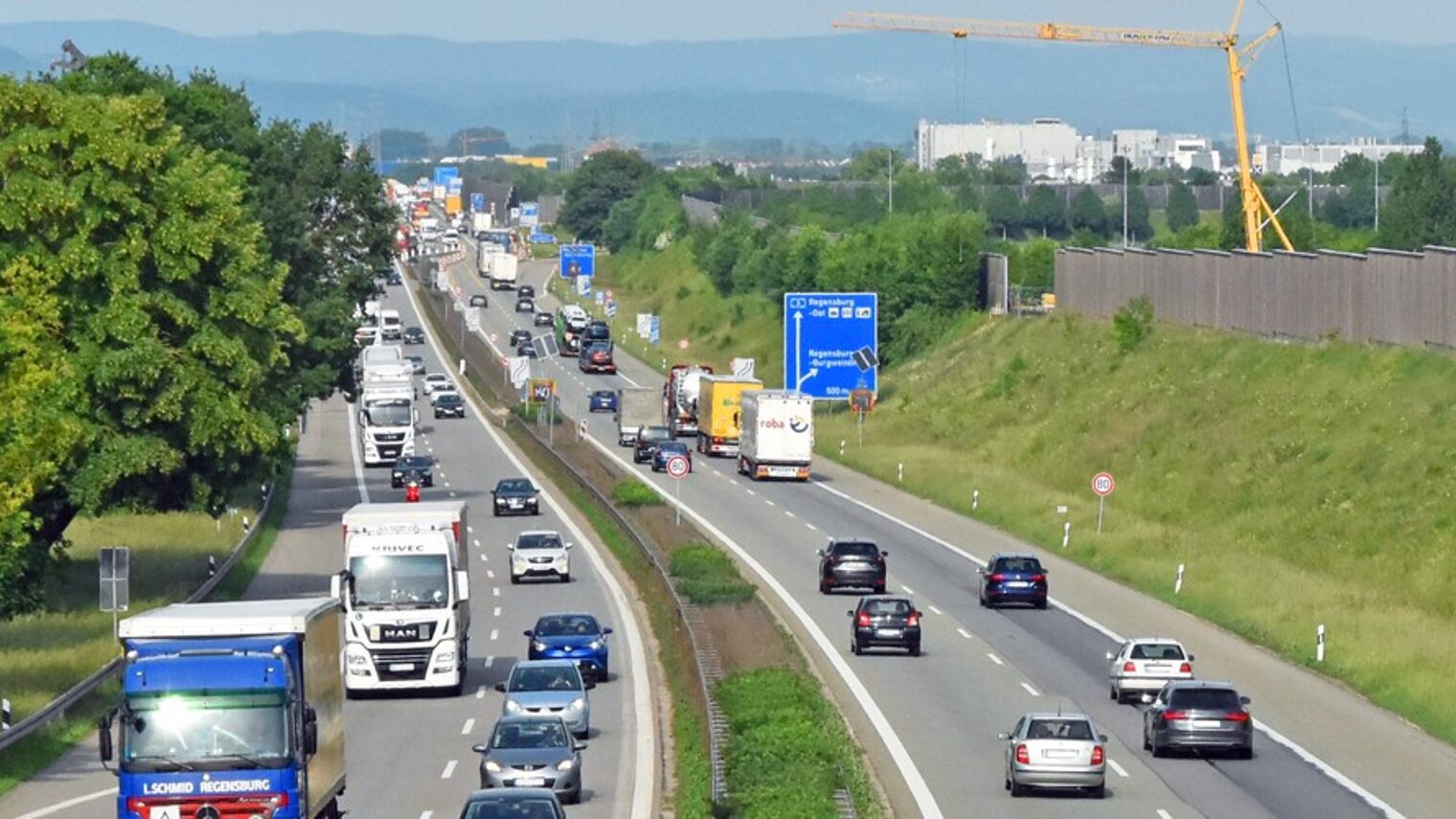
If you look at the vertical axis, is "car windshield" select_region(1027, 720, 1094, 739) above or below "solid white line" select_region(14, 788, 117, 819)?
above

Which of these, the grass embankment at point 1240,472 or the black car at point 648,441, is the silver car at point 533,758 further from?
the black car at point 648,441

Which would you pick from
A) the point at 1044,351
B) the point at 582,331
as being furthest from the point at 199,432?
the point at 582,331

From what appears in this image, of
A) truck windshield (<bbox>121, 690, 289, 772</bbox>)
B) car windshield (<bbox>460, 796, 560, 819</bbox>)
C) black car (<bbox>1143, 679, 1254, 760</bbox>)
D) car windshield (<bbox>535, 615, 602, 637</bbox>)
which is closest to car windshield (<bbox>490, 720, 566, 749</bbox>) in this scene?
car windshield (<bbox>460, 796, 560, 819</bbox>)

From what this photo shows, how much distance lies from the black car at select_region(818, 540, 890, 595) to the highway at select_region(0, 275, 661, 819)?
16.0ft

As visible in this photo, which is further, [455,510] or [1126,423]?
[1126,423]

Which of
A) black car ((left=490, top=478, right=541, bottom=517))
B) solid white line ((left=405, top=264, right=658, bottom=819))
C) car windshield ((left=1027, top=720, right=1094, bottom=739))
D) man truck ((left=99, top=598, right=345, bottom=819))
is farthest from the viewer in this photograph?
black car ((left=490, top=478, right=541, bottom=517))

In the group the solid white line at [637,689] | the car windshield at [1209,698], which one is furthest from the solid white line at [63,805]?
the car windshield at [1209,698]

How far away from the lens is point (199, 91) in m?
75.4

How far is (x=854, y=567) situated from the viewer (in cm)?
5628

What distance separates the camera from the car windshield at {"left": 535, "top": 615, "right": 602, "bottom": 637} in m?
43.9

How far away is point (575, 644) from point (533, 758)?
1330 centimetres

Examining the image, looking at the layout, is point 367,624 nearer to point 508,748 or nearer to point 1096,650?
point 508,748

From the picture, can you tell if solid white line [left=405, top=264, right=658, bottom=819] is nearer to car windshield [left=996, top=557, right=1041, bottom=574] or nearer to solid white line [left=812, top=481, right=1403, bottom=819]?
car windshield [left=996, top=557, right=1041, bottom=574]

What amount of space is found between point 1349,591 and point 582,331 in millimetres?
98005
